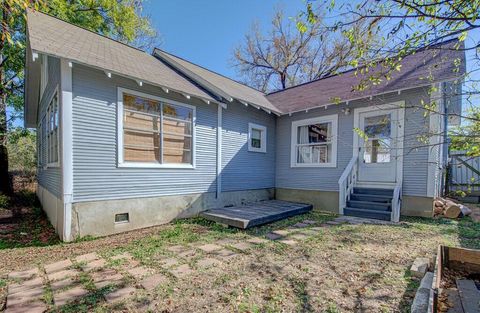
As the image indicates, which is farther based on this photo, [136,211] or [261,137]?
[261,137]

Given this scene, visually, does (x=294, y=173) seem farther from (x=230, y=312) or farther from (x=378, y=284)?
(x=230, y=312)

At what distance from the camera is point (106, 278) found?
3.05 meters

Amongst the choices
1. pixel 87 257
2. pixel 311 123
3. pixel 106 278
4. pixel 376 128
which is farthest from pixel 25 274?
pixel 376 128

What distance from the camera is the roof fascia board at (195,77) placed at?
7382mm

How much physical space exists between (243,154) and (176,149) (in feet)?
8.47

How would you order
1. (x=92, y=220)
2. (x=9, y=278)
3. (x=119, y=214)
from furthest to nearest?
(x=119, y=214), (x=92, y=220), (x=9, y=278)

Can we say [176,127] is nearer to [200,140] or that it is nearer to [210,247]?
[200,140]

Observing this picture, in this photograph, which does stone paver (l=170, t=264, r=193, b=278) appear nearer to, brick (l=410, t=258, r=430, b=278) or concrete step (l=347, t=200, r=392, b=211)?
brick (l=410, t=258, r=430, b=278)

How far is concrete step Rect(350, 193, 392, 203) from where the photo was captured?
22.0 ft

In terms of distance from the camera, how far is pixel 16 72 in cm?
1157

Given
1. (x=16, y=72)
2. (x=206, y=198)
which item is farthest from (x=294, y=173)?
(x=16, y=72)

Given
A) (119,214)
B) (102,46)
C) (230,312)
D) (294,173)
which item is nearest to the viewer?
(230,312)

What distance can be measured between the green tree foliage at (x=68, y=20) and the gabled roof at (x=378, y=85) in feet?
31.1

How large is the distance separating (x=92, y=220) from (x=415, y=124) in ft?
27.0
